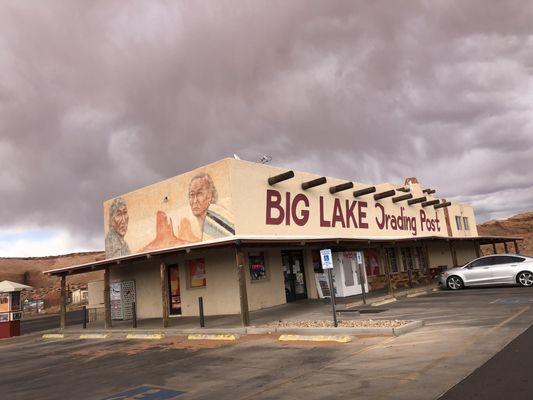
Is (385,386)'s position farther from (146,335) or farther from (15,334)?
(15,334)

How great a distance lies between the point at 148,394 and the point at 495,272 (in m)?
17.1

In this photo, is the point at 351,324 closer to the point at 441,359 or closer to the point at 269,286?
the point at 441,359

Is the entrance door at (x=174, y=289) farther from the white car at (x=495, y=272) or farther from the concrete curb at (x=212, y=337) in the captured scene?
the white car at (x=495, y=272)

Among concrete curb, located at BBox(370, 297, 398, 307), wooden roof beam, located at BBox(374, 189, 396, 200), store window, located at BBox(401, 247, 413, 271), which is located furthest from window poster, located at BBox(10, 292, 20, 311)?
store window, located at BBox(401, 247, 413, 271)

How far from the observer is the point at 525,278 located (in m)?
18.4

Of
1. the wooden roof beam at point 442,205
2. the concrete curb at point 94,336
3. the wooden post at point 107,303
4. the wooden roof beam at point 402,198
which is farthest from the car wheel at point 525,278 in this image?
the wooden post at point 107,303

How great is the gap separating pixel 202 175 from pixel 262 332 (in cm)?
841

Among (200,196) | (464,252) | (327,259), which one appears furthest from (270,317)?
(464,252)

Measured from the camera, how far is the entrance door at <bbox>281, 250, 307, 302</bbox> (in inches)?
798

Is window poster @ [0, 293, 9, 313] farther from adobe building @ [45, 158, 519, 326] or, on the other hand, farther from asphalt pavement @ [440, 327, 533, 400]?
asphalt pavement @ [440, 327, 533, 400]

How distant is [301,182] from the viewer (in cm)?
2123

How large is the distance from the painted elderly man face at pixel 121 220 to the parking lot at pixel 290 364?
400 inches

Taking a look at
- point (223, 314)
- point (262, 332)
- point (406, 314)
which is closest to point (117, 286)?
point (223, 314)

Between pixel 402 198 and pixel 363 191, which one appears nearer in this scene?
pixel 363 191
